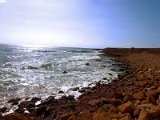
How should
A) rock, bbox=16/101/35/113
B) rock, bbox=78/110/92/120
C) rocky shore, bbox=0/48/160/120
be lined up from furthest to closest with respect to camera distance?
rock, bbox=16/101/35/113 → rock, bbox=78/110/92/120 → rocky shore, bbox=0/48/160/120

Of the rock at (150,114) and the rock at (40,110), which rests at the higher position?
the rock at (150,114)

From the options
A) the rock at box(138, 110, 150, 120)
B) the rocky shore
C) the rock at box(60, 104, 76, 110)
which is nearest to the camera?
the rock at box(138, 110, 150, 120)

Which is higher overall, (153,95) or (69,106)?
(153,95)

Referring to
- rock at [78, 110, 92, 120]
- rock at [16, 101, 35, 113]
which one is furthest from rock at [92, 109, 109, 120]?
rock at [16, 101, 35, 113]

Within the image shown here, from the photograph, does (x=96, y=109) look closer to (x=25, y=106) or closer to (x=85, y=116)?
(x=85, y=116)

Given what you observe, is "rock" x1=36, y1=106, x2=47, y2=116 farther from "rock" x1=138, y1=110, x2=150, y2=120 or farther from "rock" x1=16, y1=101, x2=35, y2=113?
"rock" x1=138, y1=110, x2=150, y2=120

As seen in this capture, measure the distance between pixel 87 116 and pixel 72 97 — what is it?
3.47 metres

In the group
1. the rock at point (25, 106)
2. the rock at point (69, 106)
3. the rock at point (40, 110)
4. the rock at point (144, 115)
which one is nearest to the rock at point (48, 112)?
the rock at point (40, 110)

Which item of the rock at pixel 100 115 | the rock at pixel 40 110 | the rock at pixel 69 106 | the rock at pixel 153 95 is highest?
the rock at pixel 153 95

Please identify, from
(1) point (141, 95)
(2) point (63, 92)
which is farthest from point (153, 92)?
(2) point (63, 92)

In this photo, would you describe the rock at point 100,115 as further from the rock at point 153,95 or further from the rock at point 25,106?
the rock at point 25,106

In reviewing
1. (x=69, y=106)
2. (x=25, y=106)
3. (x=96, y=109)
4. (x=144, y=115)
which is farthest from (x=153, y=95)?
(x=25, y=106)

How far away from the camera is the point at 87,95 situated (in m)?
10.7

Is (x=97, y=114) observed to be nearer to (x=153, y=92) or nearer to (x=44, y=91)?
(x=153, y=92)
